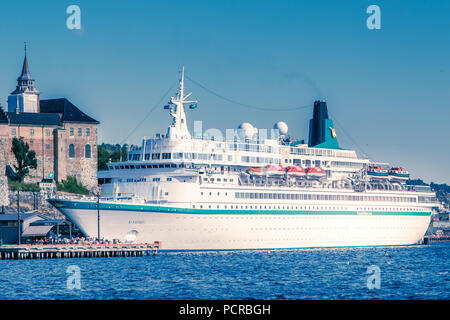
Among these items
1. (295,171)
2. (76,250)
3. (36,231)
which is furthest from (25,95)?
(76,250)

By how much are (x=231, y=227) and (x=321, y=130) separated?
19913 millimetres

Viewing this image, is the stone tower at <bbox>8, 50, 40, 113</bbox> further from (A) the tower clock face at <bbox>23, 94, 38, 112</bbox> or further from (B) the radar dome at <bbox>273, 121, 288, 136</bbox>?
(B) the radar dome at <bbox>273, 121, 288, 136</bbox>

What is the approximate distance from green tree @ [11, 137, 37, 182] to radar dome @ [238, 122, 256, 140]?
38.1 metres

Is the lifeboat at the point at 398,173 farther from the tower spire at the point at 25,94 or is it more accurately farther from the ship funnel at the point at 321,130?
the tower spire at the point at 25,94

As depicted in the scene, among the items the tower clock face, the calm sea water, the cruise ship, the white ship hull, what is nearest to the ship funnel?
the cruise ship

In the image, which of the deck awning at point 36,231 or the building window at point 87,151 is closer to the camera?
the deck awning at point 36,231

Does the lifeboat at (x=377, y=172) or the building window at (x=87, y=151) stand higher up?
the building window at (x=87, y=151)

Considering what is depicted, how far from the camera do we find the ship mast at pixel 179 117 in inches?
2815

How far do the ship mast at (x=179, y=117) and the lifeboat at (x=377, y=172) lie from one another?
22182mm

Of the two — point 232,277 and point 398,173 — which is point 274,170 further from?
point 232,277

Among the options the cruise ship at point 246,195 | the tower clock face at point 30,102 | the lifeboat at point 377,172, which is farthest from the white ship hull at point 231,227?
the tower clock face at point 30,102

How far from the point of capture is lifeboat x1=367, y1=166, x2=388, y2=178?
85.6 metres
